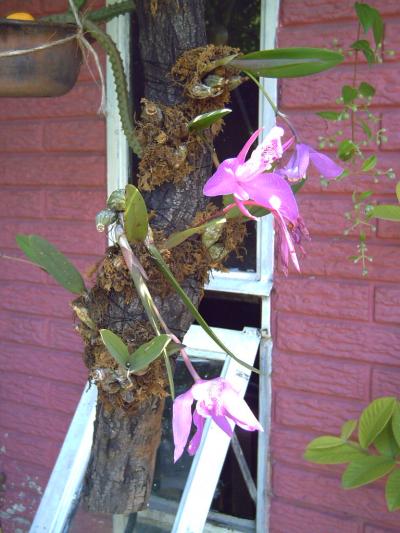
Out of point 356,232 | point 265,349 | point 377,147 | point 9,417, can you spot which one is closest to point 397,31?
point 377,147

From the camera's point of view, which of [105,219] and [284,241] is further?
[105,219]

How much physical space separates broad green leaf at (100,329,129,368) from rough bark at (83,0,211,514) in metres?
0.10

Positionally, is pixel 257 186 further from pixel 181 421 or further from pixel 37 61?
pixel 37 61

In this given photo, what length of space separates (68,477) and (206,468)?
294 millimetres

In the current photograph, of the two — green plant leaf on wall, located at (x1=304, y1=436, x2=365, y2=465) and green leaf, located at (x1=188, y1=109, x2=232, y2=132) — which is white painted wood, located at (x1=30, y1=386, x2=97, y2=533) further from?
green leaf, located at (x1=188, y1=109, x2=232, y2=132)

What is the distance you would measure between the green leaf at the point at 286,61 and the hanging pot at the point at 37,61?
1.20ft

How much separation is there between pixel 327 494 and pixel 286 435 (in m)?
0.18

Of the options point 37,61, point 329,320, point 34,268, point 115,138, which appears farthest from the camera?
point 34,268

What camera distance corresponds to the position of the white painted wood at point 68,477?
1223 millimetres

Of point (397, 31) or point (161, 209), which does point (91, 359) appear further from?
point (397, 31)

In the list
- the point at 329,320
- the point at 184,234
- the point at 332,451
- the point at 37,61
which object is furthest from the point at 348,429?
the point at 37,61

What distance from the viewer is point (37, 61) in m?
1.02

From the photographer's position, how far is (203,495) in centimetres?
133

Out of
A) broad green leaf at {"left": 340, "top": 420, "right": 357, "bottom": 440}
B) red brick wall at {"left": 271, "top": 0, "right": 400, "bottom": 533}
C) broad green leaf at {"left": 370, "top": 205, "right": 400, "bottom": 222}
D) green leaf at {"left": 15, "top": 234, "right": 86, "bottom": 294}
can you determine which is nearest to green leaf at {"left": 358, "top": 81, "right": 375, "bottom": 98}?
red brick wall at {"left": 271, "top": 0, "right": 400, "bottom": 533}
